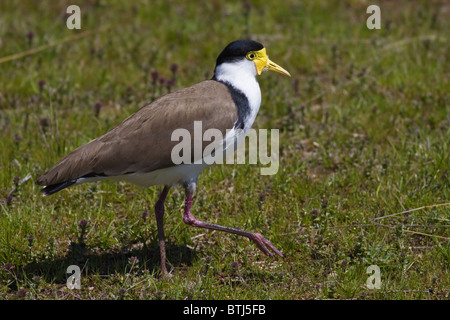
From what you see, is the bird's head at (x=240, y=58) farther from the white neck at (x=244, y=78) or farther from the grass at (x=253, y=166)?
the grass at (x=253, y=166)

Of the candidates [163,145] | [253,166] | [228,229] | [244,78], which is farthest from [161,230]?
[253,166]

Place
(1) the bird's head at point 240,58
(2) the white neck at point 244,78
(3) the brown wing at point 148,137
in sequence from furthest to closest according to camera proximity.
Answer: (1) the bird's head at point 240,58 → (2) the white neck at point 244,78 → (3) the brown wing at point 148,137

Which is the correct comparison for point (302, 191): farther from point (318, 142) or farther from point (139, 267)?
point (139, 267)

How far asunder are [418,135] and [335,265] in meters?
2.35

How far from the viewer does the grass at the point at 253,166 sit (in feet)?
17.5

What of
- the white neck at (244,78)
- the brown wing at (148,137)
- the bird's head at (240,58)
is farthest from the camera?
the bird's head at (240,58)

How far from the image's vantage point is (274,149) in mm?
7102

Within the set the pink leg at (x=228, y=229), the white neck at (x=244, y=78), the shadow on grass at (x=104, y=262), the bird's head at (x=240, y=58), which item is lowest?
the shadow on grass at (x=104, y=262)

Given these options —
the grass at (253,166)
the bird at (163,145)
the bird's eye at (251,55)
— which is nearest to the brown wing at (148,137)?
the bird at (163,145)

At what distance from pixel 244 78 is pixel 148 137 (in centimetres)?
97

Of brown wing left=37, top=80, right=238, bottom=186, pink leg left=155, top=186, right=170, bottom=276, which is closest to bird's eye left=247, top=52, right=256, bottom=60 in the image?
brown wing left=37, top=80, right=238, bottom=186

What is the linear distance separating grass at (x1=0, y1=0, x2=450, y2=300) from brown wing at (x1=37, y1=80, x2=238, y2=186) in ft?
1.82

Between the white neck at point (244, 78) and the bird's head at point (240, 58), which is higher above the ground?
the bird's head at point (240, 58)

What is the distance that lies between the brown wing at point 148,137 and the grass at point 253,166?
0.55 metres
